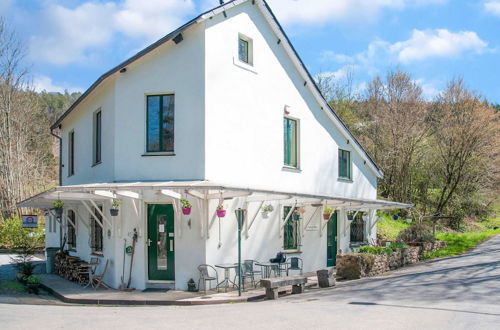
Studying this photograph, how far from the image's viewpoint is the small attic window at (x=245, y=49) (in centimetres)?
1555

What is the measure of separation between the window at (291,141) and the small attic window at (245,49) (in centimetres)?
271

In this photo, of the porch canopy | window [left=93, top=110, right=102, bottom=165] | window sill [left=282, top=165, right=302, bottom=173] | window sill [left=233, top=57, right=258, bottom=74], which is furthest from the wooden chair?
window sill [left=233, top=57, right=258, bottom=74]

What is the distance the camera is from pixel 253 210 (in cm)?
1570

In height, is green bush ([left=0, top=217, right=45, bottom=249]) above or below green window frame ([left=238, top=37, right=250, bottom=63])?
below

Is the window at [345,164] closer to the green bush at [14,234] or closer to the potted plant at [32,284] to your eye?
the potted plant at [32,284]

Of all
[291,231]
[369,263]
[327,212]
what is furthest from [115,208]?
[369,263]

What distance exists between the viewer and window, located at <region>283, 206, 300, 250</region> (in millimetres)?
17062

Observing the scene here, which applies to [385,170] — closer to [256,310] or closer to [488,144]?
[488,144]

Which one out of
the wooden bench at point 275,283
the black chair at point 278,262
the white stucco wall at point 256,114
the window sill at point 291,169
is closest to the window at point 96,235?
the white stucco wall at point 256,114

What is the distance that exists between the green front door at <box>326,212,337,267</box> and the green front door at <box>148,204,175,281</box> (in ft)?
24.7

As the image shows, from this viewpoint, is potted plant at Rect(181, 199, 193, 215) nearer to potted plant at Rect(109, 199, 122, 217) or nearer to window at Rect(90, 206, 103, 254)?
potted plant at Rect(109, 199, 122, 217)

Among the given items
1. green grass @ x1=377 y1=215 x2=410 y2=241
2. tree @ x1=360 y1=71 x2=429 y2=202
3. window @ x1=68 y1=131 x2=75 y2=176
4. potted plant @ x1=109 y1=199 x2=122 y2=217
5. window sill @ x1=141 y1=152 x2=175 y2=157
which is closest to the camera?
potted plant @ x1=109 y1=199 x2=122 y2=217

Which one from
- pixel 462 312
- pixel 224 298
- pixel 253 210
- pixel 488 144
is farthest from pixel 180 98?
pixel 488 144

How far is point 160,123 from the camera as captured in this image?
14477 mm
